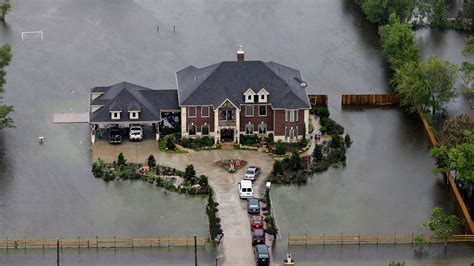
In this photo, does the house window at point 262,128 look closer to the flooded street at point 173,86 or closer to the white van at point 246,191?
the flooded street at point 173,86

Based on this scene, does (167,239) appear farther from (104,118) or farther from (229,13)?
(229,13)

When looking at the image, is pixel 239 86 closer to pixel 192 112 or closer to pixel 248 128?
pixel 248 128

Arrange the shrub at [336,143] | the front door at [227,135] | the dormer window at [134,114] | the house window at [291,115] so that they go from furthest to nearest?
the front door at [227,135] < the dormer window at [134,114] < the house window at [291,115] < the shrub at [336,143]

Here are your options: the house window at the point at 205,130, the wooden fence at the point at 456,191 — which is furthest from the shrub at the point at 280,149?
the wooden fence at the point at 456,191

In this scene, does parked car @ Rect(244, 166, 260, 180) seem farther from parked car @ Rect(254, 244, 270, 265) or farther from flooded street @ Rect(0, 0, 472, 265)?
parked car @ Rect(254, 244, 270, 265)

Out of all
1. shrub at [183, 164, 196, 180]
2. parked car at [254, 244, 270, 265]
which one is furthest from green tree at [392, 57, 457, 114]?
parked car at [254, 244, 270, 265]

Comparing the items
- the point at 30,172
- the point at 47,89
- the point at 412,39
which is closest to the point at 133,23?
the point at 47,89
